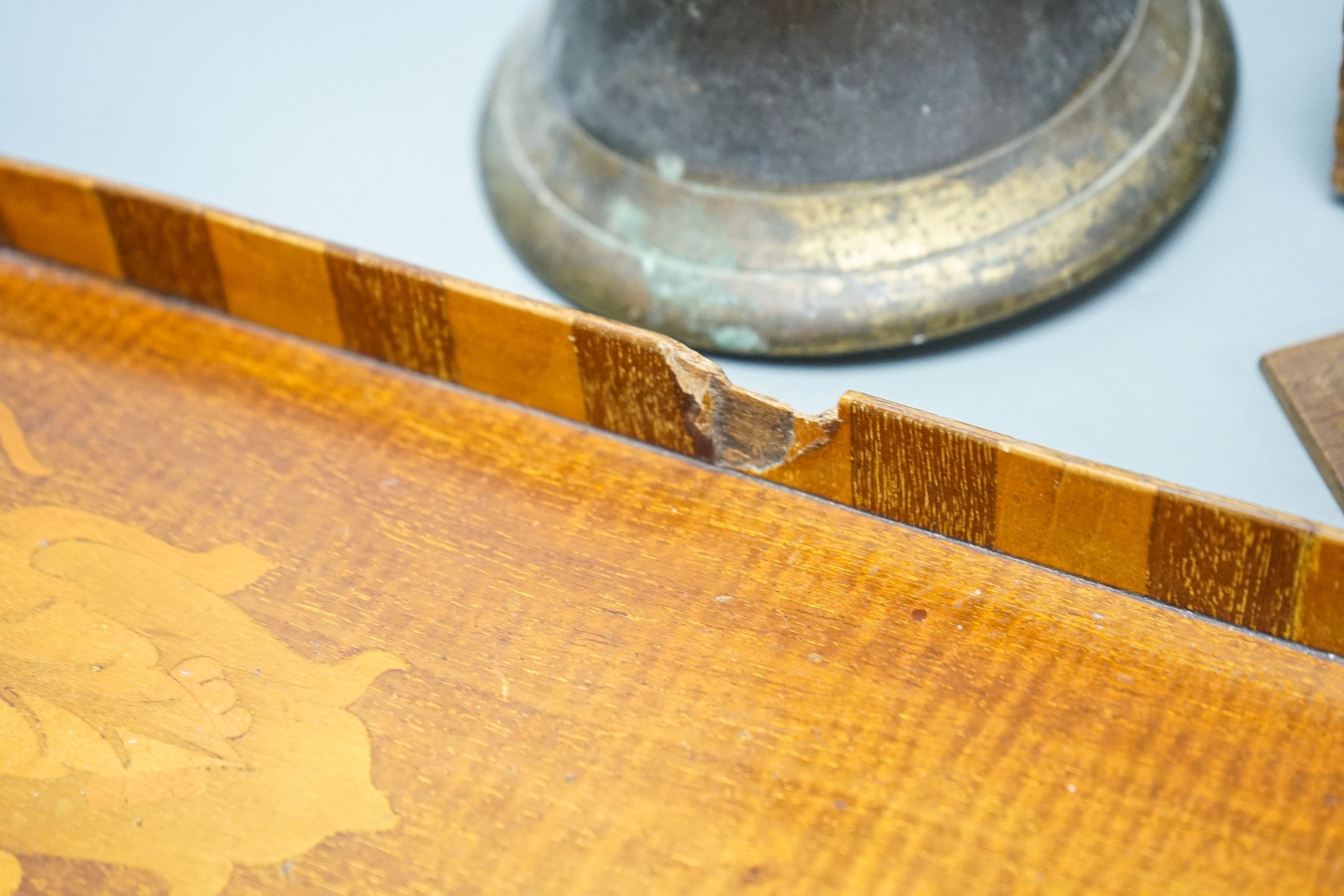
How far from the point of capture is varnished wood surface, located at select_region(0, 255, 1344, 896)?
70 centimetres

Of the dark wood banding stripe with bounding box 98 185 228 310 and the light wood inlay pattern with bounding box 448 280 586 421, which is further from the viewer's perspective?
the dark wood banding stripe with bounding box 98 185 228 310

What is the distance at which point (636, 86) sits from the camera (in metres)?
1.10

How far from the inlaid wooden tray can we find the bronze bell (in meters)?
0.22

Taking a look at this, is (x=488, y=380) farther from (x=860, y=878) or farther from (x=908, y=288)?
(x=860, y=878)

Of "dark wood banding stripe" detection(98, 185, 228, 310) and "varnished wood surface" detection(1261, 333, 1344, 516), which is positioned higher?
"dark wood banding stripe" detection(98, 185, 228, 310)

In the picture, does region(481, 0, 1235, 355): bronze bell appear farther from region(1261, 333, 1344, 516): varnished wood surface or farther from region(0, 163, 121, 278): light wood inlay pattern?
region(0, 163, 121, 278): light wood inlay pattern

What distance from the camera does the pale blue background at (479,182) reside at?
1020mm

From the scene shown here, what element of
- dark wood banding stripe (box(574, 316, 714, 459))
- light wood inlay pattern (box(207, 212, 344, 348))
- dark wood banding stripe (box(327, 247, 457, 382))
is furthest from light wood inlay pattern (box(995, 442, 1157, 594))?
light wood inlay pattern (box(207, 212, 344, 348))

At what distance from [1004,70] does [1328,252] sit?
1.00 ft

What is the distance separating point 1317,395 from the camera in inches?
38.3

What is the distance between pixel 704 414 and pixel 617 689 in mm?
189

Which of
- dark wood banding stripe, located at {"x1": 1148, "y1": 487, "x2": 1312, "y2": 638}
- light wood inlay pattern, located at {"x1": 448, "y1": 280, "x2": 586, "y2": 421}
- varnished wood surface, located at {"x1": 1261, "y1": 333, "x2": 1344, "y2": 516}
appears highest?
light wood inlay pattern, located at {"x1": 448, "y1": 280, "x2": 586, "y2": 421}

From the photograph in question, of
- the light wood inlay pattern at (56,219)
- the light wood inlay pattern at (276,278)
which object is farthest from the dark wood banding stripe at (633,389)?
the light wood inlay pattern at (56,219)

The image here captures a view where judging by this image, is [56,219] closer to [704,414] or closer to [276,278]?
[276,278]
